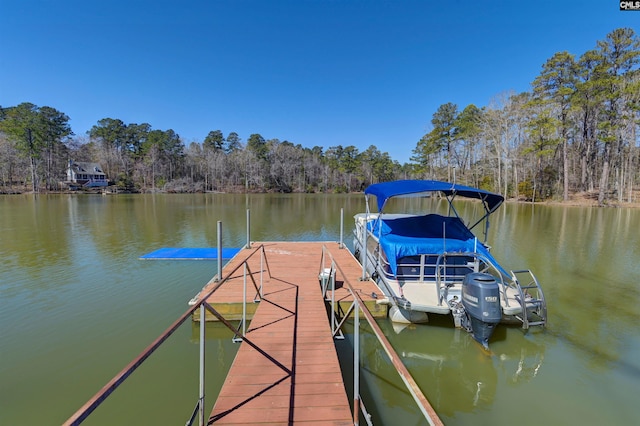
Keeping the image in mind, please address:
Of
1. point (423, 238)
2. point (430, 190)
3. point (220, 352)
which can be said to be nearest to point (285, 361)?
point (220, 352)

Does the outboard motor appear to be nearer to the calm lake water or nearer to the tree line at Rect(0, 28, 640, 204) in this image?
the calm lake water

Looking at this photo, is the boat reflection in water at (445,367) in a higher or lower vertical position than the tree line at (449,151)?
lower

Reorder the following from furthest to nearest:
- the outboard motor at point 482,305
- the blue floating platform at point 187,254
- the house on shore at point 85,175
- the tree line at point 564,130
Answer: the house on shore at point 85,175 < the tree line at point 564,130 < the blue floating platform at point 187,254 < the outboard motor at point 482,305

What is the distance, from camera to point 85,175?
55.2 metres

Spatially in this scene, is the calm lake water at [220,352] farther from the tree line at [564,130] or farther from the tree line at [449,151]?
the tree line at [564,130]

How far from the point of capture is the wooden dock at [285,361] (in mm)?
2854

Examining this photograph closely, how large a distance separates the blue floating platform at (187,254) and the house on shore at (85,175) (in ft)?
178

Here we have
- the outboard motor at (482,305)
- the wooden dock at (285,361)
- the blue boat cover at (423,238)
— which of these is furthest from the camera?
the blue boat cover at (423,238)

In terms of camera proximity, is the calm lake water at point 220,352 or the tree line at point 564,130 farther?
the tree line at point 564,130

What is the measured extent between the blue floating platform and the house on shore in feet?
178

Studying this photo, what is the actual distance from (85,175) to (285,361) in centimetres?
6750

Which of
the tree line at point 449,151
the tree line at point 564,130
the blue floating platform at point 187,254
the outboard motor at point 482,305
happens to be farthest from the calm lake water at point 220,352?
the tree line at point 564,130

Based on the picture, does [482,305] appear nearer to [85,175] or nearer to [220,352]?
[220,352]

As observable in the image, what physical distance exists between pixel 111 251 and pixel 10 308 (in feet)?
16.9
